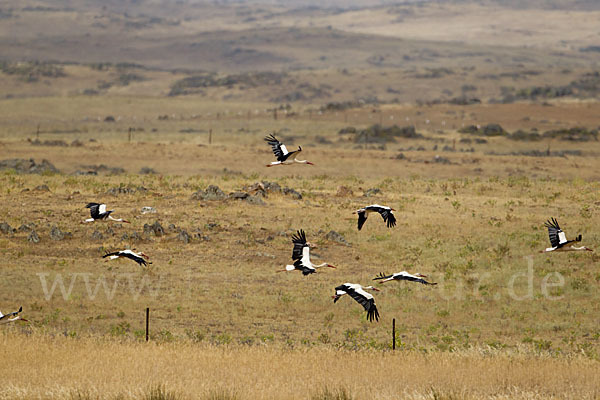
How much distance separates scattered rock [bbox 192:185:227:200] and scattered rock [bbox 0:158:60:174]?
11.5 m

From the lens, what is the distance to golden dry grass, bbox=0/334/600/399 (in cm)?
1404

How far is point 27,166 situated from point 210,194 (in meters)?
14.9

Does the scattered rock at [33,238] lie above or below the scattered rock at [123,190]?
above

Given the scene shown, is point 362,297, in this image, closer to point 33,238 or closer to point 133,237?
point 133,237

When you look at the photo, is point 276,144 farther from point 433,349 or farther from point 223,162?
point 223,162

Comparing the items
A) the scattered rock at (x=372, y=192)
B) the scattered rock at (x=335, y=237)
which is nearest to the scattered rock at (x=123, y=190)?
the scattered rock at (x=372, y=192)

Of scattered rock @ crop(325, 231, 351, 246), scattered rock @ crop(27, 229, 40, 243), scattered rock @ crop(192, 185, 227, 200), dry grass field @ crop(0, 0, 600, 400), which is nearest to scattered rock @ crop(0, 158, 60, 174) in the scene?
dry grass field @ crop(0, 0, 600, 400)

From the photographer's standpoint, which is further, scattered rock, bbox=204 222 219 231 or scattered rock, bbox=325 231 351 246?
scattered rock, bbox=204 222 219 231

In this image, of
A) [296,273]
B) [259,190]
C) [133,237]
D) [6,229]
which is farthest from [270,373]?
[259,190]

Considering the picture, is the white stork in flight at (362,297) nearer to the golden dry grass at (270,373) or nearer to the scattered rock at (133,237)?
the golden dry grass at (270,373)

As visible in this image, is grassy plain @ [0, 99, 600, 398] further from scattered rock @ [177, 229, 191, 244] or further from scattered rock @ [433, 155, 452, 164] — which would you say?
scattered rock @ [433, 155, 452, 164]

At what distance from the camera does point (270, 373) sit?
15.4 meters

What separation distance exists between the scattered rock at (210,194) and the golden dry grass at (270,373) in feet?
53.5

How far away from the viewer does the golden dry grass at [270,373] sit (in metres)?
14.0
